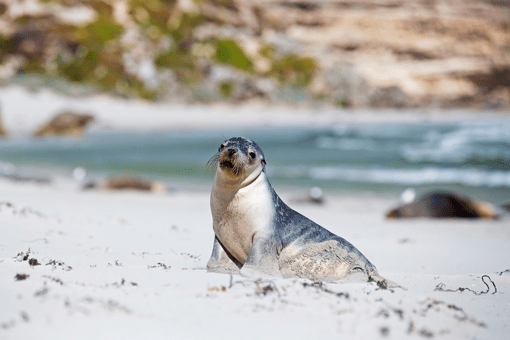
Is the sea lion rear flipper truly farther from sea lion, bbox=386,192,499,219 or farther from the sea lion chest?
sea lion, bbox=386,192,499,219

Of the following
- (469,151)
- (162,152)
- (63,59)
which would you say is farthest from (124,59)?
(469,151)

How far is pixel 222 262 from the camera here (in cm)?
355

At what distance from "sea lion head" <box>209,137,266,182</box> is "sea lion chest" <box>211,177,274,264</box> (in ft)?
0.28

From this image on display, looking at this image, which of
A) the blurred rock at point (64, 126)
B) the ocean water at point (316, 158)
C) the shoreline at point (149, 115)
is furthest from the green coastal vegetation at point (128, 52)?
the ocean water at point (316, 158)

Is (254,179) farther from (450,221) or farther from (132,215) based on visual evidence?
(450,221)

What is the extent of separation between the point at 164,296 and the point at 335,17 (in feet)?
220

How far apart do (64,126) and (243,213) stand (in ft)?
68.6

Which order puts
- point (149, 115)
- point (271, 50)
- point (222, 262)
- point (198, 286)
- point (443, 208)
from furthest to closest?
point (271, 50) < point (149, 115) < point (443, 208) < point (222, 262) < point (198, 286)

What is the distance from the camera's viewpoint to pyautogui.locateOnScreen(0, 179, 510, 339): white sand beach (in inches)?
96.0

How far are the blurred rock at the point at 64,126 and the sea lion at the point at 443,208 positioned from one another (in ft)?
56.9

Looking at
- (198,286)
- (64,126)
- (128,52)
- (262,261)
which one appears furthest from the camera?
(128,52)

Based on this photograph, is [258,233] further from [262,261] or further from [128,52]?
[128,52]

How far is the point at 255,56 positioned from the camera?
167 feet

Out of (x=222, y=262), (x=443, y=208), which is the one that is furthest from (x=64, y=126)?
(x=222, y=262)
